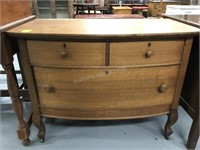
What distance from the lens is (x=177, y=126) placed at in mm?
1659

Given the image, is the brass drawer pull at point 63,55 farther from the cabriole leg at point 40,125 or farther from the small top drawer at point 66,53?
the cabriole leg at point 40,125

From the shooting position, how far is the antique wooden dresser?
3.54 ft

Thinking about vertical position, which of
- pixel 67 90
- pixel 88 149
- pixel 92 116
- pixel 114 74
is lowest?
pixel 88 149

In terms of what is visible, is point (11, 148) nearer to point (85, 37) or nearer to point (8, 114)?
point (8, 114)

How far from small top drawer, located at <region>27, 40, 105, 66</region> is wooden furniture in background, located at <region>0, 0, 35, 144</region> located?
14 centimetres

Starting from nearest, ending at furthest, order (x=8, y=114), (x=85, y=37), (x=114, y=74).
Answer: (x=85, y=37) < (x=114, y=74) < (x=8, y=114)

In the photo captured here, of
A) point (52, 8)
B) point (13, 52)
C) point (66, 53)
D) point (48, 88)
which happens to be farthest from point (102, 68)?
point (52, 8)

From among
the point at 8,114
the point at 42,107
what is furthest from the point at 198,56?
the point at 8,114

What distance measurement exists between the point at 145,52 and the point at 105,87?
0.35 metres

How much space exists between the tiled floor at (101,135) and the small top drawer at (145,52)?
72 centimetres

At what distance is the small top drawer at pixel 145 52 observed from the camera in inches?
43.3

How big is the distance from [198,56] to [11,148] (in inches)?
63.0

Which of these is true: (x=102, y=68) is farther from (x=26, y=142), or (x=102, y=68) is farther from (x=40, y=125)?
(x=26, y=142)

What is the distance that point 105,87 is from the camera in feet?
4.00
